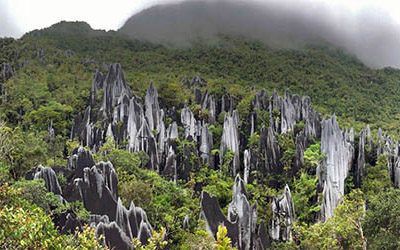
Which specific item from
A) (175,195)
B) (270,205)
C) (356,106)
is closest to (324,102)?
(356,106)

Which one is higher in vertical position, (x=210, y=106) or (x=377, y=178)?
(x=210, y=106)

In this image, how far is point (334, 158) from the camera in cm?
3241

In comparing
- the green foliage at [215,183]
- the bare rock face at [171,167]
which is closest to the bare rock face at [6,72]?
the bare rock face at [171,167]

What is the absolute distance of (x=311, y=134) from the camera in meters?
36.5

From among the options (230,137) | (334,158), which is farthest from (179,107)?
(334,158)

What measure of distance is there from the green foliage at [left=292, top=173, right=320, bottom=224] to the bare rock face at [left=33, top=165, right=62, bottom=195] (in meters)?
13.7

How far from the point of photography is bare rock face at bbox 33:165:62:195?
21.4 meters

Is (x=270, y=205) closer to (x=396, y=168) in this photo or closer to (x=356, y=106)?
(x=396, y=168)

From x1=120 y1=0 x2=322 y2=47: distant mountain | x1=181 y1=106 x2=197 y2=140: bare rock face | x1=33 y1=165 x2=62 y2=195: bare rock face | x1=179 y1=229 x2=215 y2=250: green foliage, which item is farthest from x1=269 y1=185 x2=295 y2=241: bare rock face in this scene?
x1=120 y1=0 x2=322 y2=47: distant mountain

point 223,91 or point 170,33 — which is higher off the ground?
point 170,33

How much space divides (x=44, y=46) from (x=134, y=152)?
26.8 metres

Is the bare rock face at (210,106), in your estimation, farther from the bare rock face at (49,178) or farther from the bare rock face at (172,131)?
the bare rock face at (49,178)

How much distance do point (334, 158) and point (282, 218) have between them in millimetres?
5717

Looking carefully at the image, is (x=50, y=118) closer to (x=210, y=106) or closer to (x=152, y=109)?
(x=152, y=109)
